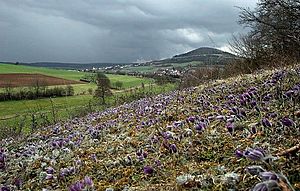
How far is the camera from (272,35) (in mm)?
24391

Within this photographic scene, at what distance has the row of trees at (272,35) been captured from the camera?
20688 millimetres

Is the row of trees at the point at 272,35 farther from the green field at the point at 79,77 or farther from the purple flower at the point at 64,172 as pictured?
the green field at the point at 79,77

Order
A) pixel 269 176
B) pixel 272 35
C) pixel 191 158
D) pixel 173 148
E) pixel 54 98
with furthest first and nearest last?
pixel 54 98
pixel 272 35
pixel 191 158
pixel 173 148
pixel 269 176

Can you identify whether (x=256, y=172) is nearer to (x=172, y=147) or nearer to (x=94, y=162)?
(x=172, y=147)

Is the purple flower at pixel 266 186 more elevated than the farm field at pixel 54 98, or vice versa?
the purple flower at pixel 266 186

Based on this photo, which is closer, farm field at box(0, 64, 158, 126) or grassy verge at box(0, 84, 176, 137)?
grassy verge at box(0, 84, 176, 137)

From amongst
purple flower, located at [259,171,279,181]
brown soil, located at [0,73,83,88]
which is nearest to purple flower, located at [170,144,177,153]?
purple flower, located at [259,171,279,181]

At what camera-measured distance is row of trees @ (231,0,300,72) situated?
20688 mm

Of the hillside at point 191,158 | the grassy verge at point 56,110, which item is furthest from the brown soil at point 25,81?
the hillside at point 191,158

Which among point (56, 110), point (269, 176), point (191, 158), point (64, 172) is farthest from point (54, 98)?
point (269, 176)

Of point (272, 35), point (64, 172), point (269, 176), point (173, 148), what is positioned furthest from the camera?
point (272, 35)

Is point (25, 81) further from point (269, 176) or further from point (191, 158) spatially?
point (269, 176)

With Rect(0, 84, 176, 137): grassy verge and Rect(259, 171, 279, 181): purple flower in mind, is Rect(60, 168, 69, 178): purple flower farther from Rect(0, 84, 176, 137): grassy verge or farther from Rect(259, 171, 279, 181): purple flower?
Rect(0, 84, 176, 137): grassy verge

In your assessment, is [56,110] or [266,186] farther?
[56,110]
